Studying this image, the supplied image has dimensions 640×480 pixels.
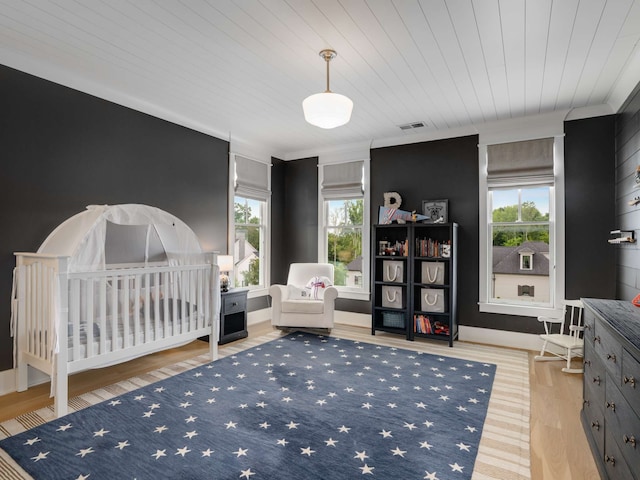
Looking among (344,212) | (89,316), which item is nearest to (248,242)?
(344,212)

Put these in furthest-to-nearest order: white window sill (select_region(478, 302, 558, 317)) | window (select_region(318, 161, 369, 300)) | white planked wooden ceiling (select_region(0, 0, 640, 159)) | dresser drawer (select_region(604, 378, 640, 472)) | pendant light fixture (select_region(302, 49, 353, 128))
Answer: window (select_region(318, 161, 369, 300)), white window sill (select_region(478, 302, 558, 317)), pendant light fixture (select_region(302, 49, 353, 128)), white planked wooden ceiling (select_region(0, 0, 640, 159)), dresser drawer (select_region(604, 378, 640, 472))

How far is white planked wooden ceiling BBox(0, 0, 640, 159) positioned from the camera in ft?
7.15

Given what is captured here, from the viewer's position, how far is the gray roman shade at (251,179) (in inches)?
195

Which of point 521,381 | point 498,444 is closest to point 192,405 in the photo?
point 498,444

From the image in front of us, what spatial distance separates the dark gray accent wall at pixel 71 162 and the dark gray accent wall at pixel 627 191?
4.37 m

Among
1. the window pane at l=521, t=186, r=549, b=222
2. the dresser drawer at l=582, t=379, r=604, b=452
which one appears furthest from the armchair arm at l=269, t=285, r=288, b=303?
the dresser drawer at l=582, t=379, r=604, b=452

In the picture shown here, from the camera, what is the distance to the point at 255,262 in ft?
17.6

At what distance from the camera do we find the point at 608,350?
1.83 meters

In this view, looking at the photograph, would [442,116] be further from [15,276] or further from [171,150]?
[15,276]

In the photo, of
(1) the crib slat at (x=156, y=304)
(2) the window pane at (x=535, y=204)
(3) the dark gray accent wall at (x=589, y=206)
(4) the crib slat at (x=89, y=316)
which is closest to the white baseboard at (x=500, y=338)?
(3) the dark gray accent wall at (x=589, y=206)

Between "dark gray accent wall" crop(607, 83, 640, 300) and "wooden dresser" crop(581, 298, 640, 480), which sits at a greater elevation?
"dark gray accent wall" crop(607, 83, 640, 300)

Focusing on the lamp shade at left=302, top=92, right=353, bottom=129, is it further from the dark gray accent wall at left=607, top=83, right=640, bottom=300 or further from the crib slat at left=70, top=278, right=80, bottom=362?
the dark gray accent wall at left=607, top=83, right=640, bottom=300

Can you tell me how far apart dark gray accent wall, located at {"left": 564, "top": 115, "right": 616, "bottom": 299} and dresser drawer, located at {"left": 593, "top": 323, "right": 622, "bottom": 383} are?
78.6 inches

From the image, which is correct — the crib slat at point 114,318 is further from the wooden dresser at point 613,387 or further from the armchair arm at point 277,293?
the wooden dresser at point 613,387
